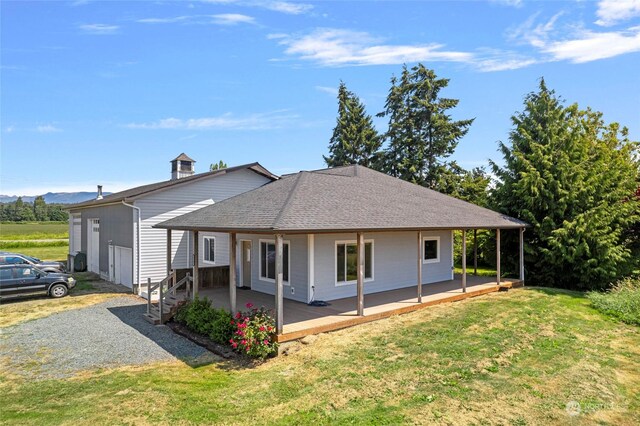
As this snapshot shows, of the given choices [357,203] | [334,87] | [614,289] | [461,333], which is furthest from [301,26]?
[334,87]

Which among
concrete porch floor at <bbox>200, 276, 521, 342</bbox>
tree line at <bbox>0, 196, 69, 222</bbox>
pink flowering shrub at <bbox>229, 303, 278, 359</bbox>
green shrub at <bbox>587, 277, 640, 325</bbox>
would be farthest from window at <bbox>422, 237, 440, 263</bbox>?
tree line at <bbox>0, 196, 69, 222</bbox>

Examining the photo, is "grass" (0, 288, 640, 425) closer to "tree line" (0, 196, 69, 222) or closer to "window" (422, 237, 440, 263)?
"window" (422, 237, 440, 263)

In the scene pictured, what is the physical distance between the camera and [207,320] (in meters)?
10.2

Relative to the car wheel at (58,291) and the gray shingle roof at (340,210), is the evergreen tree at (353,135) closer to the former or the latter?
the gray shingle roof at (340,210)

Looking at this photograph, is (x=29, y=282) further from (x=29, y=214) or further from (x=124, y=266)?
(x=29, y=214)

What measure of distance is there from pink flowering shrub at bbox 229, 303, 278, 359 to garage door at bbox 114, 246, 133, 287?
10.3 metres

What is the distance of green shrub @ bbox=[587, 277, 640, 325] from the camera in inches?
461

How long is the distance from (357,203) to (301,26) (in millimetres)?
6422

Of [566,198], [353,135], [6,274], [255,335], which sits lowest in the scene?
[255,335]

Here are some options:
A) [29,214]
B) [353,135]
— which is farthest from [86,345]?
[29,214]

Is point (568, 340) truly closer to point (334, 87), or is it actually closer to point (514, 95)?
point (514, 95)

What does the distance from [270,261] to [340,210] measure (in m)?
3.83

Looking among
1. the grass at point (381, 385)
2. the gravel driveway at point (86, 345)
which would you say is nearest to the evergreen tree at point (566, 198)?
the grass at point (381, 385)

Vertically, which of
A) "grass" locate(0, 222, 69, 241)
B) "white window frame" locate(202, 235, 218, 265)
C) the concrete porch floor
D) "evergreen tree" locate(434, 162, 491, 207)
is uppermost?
"evergreen tree" locate(434, 162, 491, 207)
